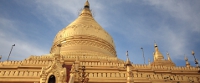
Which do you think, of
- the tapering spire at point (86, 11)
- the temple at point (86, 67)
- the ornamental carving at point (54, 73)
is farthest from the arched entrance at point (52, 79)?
the tapering spire at point (86, 11)

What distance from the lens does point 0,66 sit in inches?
787

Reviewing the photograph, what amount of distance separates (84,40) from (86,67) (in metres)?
8.09

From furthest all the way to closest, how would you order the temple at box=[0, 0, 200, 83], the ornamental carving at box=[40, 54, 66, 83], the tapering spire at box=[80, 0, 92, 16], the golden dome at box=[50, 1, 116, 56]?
the tapering spire at box=[80, 0, 92, 16] < the golden dome at box=[50, 1, 116, 56] < the temple at box=[0, 0, 200, 83] < the ornamental carving at box=[40, 54, 66, 83]

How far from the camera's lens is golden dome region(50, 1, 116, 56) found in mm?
26453

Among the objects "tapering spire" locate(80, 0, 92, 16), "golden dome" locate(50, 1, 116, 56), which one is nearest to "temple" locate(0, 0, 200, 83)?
"golden dome" locate(50, 1, 116, 56)

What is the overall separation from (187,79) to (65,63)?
13804 millimetres

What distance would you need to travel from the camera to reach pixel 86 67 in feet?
66.6

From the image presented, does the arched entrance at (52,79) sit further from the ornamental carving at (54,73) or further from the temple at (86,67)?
the ornamental carving at (54,73)

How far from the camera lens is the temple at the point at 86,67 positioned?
16.8 metres

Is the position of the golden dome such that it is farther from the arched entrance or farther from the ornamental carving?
the arched entrance

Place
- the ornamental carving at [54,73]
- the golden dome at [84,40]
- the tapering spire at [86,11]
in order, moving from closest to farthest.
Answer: the ornamental carving at [54,73] → the golden dome at [84,40] → the tapering spire at [86,11]

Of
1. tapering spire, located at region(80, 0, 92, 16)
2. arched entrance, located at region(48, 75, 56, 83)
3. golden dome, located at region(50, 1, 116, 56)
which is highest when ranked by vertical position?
tapering spire, located at region(80, 0, 92, 16)

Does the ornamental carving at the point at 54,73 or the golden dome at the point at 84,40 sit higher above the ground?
the golden dome at the point at 84,40

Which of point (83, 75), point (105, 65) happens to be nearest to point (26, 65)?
point (83, 75)
